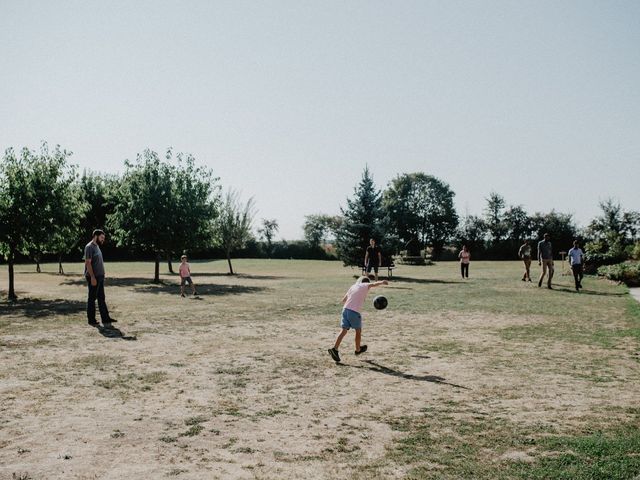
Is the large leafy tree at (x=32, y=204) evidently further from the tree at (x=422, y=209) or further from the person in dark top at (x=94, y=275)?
the tree at (x=422, y=209)

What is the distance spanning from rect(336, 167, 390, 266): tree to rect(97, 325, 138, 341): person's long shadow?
70.5ft

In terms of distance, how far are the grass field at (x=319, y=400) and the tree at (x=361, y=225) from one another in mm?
19221

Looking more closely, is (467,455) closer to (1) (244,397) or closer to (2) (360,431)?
(2) (360,431)

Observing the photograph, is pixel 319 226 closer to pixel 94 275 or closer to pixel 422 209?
pixel 422 209

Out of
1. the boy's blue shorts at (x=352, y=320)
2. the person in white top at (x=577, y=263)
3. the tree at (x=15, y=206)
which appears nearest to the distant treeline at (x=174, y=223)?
the tree at (x=15, y=206)

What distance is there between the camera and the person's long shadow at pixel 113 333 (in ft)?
33.1

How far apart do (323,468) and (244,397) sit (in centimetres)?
222

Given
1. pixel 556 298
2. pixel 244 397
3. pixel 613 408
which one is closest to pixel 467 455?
pixel 613 408

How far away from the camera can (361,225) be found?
103ft

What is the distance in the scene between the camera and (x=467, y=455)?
4395 mm

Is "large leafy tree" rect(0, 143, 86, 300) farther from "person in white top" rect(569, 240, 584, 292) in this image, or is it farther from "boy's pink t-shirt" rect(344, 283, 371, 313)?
"person in white top" rect(569, 240, 584, 292)

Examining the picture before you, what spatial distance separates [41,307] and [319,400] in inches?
505

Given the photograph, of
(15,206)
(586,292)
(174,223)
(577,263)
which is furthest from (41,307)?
(577,263)

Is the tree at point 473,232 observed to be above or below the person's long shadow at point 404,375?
above
